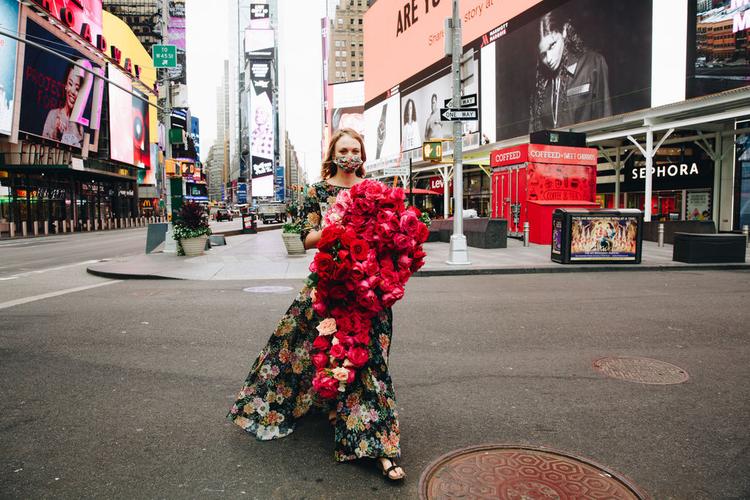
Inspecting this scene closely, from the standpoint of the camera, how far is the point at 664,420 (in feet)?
11.8

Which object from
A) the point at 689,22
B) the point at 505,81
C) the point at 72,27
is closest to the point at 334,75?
the point at 72,27

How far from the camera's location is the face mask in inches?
129

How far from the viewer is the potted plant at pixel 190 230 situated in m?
15.9

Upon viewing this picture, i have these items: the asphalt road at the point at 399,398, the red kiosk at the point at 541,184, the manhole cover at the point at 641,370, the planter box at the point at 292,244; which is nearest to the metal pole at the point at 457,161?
the planter box at the point at 292,244

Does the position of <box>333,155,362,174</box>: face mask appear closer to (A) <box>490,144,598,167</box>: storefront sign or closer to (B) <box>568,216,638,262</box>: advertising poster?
(B) <box>568,216,638,262</box>: advertising poster

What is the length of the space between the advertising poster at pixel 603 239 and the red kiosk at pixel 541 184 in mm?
5711

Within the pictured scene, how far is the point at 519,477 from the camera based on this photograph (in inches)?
111

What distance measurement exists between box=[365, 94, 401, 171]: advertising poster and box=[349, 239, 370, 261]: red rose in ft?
164

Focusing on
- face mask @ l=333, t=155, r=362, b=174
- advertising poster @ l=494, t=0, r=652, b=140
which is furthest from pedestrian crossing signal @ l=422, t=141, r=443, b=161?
advertising poster @ l=494, t=0, r=652, b=140

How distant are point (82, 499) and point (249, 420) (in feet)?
3.15

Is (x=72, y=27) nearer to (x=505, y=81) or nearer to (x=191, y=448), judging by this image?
(x=505, y=81)

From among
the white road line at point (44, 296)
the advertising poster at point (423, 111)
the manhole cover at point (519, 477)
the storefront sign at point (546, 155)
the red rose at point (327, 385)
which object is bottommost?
the manhole cover at point (519, 477)

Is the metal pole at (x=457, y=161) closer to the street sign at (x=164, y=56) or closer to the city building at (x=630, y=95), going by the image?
the city building at (x=630, y=95)

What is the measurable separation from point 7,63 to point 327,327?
36.9m
